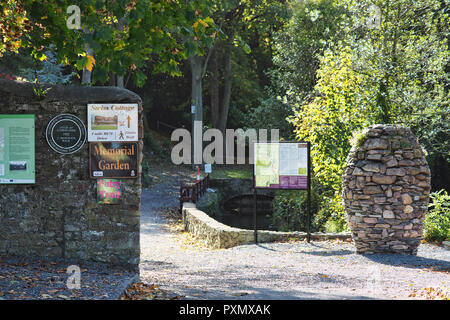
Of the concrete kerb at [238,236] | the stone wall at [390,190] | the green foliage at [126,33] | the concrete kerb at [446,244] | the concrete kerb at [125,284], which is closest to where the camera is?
the concrete kerb at [125,284]

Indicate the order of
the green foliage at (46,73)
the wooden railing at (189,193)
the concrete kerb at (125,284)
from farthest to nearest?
the green foliage at (46,73) → the wooden railing at (189,193) → the concrete kerb at (125,284)

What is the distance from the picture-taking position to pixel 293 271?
929 cm

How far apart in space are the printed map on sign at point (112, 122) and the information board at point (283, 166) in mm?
4740

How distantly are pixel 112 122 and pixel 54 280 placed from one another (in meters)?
2.39

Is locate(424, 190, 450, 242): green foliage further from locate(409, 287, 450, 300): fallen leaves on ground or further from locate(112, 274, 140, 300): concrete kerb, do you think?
locate(112, 274, 140, 300): concrete kerb

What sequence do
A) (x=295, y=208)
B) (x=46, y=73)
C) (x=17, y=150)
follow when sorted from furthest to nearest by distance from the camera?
1. (x=46, y=73)
2. (x=295, y=208)
3. (x=17, y=150)

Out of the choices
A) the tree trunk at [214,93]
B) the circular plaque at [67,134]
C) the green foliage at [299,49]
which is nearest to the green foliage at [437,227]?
the circular plaque at [67,134]

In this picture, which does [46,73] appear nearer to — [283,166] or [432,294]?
[283,166]

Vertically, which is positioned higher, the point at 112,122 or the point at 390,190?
the point at 112,122

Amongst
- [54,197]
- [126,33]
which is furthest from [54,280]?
[126,33]

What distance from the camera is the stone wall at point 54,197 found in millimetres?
8094

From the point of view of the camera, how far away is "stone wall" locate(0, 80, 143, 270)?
8094 mm

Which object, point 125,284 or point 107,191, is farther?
point 107,191

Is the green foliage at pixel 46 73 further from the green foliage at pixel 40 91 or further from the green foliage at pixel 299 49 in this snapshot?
the green foliage at pixel 40 91
